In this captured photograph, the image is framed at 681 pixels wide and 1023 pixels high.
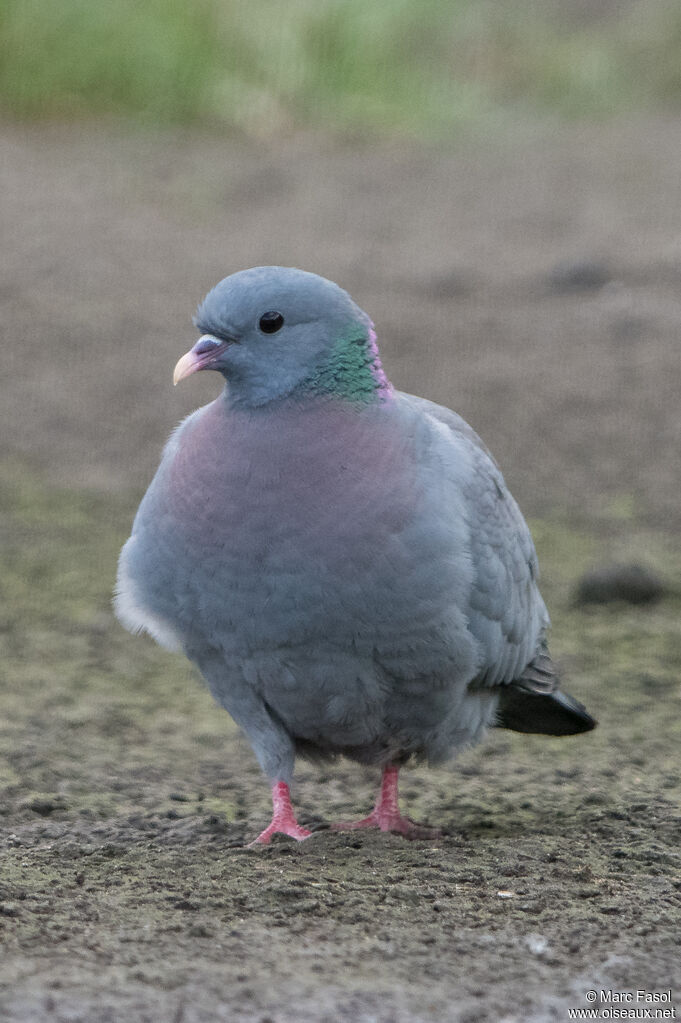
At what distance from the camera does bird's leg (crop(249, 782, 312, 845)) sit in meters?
3.61

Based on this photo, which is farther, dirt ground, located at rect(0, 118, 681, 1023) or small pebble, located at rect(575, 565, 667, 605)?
small pebble, located at rect(575, 565, 667, 605)

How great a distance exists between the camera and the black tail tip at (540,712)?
12.9 ft

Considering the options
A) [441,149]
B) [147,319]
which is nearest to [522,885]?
[147,319]

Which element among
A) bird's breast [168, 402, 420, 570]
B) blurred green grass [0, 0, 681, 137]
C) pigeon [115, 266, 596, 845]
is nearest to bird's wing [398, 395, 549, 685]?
pigeon [115, 266, 596, 845]

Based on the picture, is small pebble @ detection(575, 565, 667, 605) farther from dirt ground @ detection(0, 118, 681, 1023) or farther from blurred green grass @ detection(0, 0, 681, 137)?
blurred green grass @ detection(0, 0, 681, 137)

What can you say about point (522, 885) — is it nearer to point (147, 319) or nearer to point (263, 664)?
point (263, 664)

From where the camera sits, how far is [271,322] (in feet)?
10.9

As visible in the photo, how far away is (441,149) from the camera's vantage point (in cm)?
1201

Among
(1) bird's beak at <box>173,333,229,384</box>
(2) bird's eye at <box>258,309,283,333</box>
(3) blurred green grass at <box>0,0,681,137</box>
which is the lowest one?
(1) bird's beak at <box>173,333,229,384</box>

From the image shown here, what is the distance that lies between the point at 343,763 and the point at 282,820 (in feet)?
3.72

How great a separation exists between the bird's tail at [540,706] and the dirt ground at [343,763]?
7.7 inches

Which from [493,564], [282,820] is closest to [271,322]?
[493,564]

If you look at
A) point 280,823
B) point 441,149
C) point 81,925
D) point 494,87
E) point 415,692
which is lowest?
point 81,925

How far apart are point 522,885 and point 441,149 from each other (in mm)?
9539
